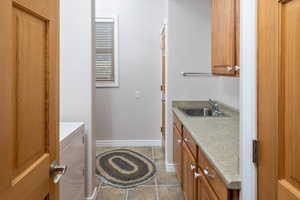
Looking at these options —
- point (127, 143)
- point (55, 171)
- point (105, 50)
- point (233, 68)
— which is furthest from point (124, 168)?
point (55, 171)

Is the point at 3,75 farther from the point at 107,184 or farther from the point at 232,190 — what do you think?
the point at 107,184

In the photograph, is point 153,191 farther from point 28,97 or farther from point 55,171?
point 28,97

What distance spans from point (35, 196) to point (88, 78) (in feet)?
5.72

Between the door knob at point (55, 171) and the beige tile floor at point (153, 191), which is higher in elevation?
the door knob at point (55, 171)

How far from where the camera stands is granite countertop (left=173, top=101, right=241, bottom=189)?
126 cm

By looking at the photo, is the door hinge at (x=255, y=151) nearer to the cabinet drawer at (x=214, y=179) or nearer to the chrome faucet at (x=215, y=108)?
the cabinet drawer at (x=214, y=179)

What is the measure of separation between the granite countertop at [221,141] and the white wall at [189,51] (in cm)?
57

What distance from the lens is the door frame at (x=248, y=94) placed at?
1044 mm

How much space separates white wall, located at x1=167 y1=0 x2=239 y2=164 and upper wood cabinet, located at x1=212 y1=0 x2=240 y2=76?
4.44 ft

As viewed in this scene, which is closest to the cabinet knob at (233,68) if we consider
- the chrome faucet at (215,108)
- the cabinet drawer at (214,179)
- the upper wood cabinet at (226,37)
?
the upper wood cabinet at (226,37)

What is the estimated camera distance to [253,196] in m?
1.07

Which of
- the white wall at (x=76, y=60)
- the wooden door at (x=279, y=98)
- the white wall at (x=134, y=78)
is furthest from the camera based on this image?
the white wall at (x=134, y=78)

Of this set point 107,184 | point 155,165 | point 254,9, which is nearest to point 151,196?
point 107,184

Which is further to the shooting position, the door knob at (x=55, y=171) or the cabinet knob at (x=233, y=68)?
the cabinet knob at (x=233, y=68)
